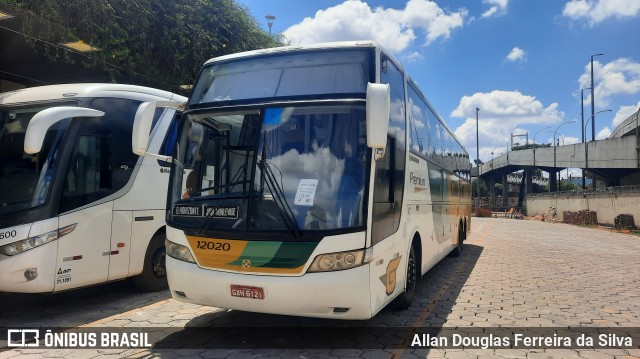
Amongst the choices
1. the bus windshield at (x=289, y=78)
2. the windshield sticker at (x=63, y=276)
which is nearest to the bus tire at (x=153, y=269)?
the windshield sticker at (x=63, y=276)

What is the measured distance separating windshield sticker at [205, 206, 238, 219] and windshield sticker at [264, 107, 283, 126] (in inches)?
39.9

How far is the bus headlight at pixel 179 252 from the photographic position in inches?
197

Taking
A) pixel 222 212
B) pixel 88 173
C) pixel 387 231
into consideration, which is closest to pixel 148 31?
pixel 88 173

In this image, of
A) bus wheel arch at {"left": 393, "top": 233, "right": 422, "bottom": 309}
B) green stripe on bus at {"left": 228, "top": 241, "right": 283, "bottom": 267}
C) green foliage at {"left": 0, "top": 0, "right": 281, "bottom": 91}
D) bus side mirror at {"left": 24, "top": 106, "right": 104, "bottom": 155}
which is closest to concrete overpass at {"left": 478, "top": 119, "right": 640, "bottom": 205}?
green foliage at {"left": 0, "top": 0, "right": 281, "bottom": 91}

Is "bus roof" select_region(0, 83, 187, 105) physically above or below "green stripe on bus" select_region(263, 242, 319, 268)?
above

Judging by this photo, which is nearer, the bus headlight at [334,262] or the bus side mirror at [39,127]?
the bus headlight at [334,262]

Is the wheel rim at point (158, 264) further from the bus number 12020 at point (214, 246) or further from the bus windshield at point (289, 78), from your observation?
the bus windshield at point (289, 78)

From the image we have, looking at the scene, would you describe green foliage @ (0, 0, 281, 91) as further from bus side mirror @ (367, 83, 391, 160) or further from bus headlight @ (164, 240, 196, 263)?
bus side mirror @ (367, 83, 391, 160)

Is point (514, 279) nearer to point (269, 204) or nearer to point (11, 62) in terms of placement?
point (269, 204)

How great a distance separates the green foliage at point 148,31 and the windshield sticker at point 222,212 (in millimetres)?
8545

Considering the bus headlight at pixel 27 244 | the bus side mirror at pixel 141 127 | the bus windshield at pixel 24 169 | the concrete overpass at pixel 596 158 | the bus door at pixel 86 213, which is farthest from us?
the concrete overpass at pixel 596 158

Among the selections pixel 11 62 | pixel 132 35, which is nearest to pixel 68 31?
pixel 132 35

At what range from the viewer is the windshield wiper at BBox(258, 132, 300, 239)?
4496mm

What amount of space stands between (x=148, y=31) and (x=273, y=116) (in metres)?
9.72
